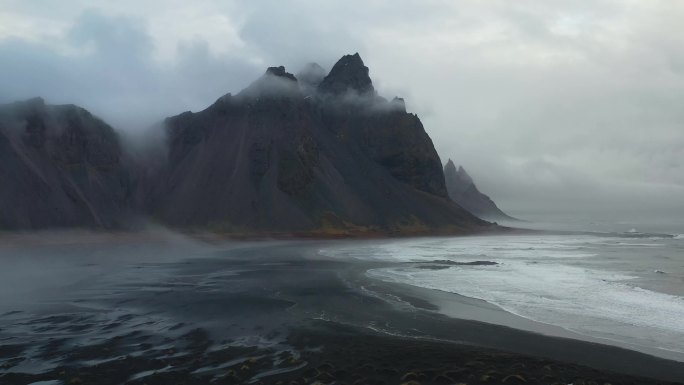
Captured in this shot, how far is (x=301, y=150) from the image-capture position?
151 m

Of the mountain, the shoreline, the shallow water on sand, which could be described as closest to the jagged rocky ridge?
the mountain

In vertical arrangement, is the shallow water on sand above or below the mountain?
below

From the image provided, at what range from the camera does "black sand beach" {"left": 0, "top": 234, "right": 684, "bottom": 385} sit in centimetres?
1473

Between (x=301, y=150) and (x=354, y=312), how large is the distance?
5020 inches

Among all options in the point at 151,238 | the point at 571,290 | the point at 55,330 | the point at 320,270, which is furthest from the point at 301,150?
the point at 55,330

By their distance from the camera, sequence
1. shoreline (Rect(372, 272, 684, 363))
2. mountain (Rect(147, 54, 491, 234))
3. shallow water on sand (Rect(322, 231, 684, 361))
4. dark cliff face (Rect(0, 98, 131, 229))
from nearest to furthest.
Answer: shoreline (Rect(372, 272, 684, 363))
shallow water on sand (Rect(322, 231, 684, 361))
dark cliff face (Rect(0, 98, 131, 229))
mountain (Rect(147, 54, 491, 234))

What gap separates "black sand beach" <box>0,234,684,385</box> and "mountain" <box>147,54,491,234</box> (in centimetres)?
9211

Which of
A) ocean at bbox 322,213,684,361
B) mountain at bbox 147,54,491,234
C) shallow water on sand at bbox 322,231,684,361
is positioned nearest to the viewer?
ocean at bbox 322,213,684,361

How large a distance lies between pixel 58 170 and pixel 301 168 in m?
57.7

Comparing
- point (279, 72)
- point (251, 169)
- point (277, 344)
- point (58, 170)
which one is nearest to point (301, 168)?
point (251, 169)

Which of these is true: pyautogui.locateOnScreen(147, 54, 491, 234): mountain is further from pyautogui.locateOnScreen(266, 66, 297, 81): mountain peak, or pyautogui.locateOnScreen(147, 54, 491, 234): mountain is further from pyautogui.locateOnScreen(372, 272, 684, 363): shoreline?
pyautogui.locateOnScreen(372, 272, 684, 363): shoreline

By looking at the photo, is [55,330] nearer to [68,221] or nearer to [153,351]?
[153,351]

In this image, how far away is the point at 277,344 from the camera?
61.6ft

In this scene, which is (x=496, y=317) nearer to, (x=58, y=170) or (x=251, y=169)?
(x=58, y=170)
